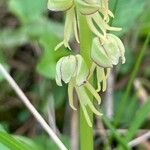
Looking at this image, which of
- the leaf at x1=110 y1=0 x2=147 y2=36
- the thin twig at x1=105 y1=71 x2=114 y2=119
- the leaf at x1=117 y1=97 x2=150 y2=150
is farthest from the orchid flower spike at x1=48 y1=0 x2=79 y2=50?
the thin twig at x1=105 y1=71 x2=114 y2=119

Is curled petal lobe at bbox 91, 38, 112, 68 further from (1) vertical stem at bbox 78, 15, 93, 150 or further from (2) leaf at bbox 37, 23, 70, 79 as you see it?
(2) leaf at bbox 37, 23, 70, 79

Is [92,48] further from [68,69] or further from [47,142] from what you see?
[47,142]

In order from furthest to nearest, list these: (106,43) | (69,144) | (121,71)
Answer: (121,71)
(69,144)
(106,43)

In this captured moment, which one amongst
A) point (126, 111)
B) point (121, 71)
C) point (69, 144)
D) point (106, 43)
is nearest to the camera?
point (106, 43)

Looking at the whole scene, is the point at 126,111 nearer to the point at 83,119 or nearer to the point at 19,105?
the point at 19,105

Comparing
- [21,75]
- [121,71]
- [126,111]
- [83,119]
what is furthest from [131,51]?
[83,119]
